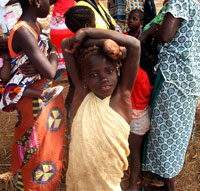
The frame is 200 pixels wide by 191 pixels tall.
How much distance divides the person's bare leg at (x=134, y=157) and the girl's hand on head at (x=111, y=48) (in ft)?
4.31

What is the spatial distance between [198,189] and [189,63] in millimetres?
1477

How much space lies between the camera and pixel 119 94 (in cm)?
163

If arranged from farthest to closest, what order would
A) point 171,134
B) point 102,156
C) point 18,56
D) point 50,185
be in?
point 171,134
point 50,185
point 18,56
point 102,156

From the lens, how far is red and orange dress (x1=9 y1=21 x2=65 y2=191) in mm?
2064

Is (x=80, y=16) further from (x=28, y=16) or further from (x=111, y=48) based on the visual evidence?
(x=111, y=48)

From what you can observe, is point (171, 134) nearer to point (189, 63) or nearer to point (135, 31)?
point (189, 63)

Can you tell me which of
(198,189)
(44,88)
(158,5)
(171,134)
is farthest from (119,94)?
(158,5)

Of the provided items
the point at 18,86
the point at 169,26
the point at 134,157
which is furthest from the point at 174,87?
the point at 18,86

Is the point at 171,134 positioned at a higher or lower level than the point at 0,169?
higher

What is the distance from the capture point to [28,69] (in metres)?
1.94

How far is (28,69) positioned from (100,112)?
753 millimetres

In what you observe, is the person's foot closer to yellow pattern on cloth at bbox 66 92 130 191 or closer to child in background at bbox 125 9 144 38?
yellow pattern on cloth at bbox 66 92 130 191

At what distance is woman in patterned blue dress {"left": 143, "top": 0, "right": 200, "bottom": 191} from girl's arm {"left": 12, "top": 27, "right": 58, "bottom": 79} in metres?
1.01

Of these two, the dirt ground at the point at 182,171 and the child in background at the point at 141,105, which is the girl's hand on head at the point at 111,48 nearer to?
the child in background at the point at 141,105
